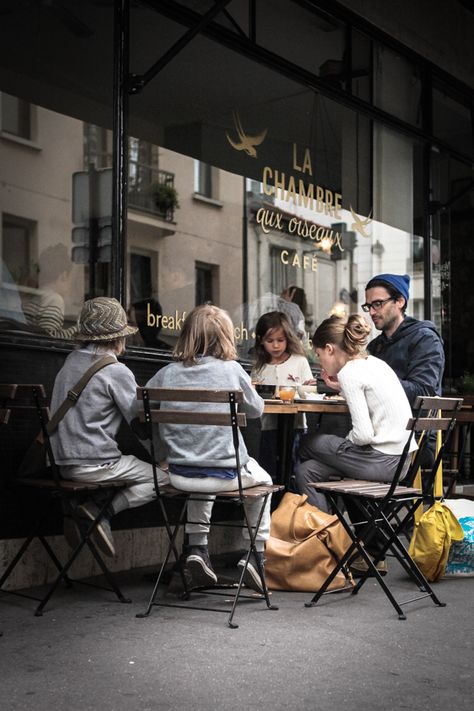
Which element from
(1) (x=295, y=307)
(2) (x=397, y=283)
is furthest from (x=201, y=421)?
(1) (x=295, y=307)

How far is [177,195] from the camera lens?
7352 mm

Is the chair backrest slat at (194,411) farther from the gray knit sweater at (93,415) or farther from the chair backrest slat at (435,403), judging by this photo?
the chair backrest slat at (435,403)

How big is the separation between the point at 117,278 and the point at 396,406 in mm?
1999

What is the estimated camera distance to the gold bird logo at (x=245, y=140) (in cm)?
793

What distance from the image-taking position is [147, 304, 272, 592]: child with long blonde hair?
4820mm

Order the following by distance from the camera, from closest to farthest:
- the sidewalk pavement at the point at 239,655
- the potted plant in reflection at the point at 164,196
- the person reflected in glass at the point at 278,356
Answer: the sidewalk pavement at the point at 239,655
the potted plant in reflection at the point at 164,196
the person reflected in glass at the point at 278,356

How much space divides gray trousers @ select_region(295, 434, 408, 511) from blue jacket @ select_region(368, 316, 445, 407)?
0.65 meters

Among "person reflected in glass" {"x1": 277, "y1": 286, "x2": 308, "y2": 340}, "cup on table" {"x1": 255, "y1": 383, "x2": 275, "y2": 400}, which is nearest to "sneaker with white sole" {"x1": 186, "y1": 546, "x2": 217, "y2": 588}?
"cup on table" {"x1": 255, "y1": 383, "x2": 275, "y2": 400}

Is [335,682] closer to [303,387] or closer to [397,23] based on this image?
[303,387]

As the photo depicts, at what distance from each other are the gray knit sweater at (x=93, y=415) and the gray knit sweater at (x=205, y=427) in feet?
0.55

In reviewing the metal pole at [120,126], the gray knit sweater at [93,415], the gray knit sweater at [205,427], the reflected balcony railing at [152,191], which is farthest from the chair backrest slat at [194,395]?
the reflected balcony railing at [152,191]

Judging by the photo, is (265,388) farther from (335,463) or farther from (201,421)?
(201,421)

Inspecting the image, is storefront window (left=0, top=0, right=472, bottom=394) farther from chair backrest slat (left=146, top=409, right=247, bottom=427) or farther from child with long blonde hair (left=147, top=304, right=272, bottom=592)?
chair backrest slat (left=146, top=409, right=247, bottom=427)

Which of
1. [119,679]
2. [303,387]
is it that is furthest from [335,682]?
[303,387]
